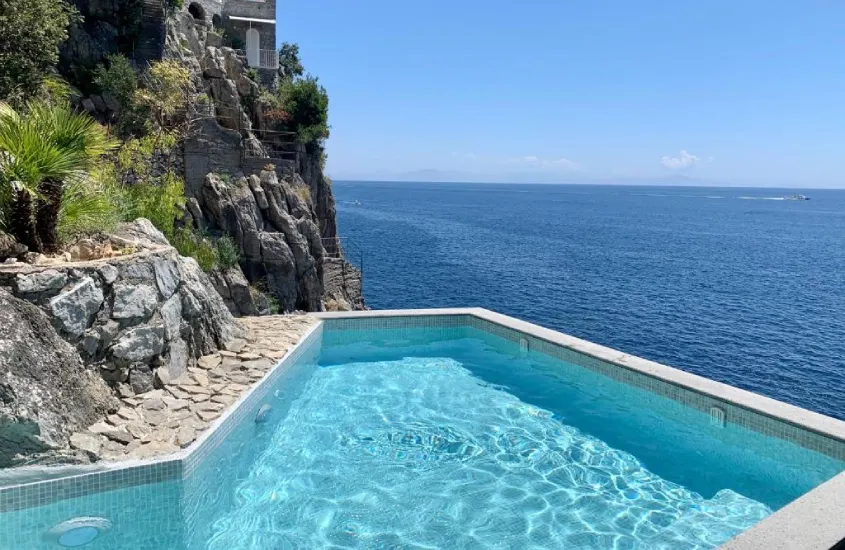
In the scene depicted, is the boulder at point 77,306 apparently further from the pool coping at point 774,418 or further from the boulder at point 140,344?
the pool coping at point 774,418

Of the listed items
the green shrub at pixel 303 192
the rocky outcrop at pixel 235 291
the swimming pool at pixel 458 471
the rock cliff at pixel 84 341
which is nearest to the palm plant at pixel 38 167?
the rock cliff at pixel 84 341

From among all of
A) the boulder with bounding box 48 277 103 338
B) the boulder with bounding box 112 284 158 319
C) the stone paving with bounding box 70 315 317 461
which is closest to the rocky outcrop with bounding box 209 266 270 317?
the stone paving with bounding box 70 315 317 461

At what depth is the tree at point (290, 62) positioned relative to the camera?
31186 millimetres

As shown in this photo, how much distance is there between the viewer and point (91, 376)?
23.5ft

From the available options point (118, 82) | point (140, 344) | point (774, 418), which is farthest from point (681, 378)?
point (118, 82)

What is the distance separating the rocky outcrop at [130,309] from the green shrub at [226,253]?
26.9 feet

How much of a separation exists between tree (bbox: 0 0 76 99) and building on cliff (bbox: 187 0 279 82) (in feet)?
42.4

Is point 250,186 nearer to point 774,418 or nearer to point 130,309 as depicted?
point 130,309

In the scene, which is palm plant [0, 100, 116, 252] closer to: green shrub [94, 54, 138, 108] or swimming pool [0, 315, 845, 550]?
swimming pool [0, 315, 845, 550]

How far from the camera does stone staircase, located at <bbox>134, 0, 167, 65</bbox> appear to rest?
20.0m

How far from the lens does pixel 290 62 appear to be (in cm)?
3294

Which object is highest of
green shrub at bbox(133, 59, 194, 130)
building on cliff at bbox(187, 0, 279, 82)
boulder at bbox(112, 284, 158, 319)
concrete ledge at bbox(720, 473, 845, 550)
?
building on cliff at bbox(187, 0, 279, 82)

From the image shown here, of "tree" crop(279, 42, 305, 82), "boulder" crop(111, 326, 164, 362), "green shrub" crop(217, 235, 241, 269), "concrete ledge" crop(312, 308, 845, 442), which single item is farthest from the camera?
"tree" crop(279, 42, 305, 82)

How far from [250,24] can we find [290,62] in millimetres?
5908
